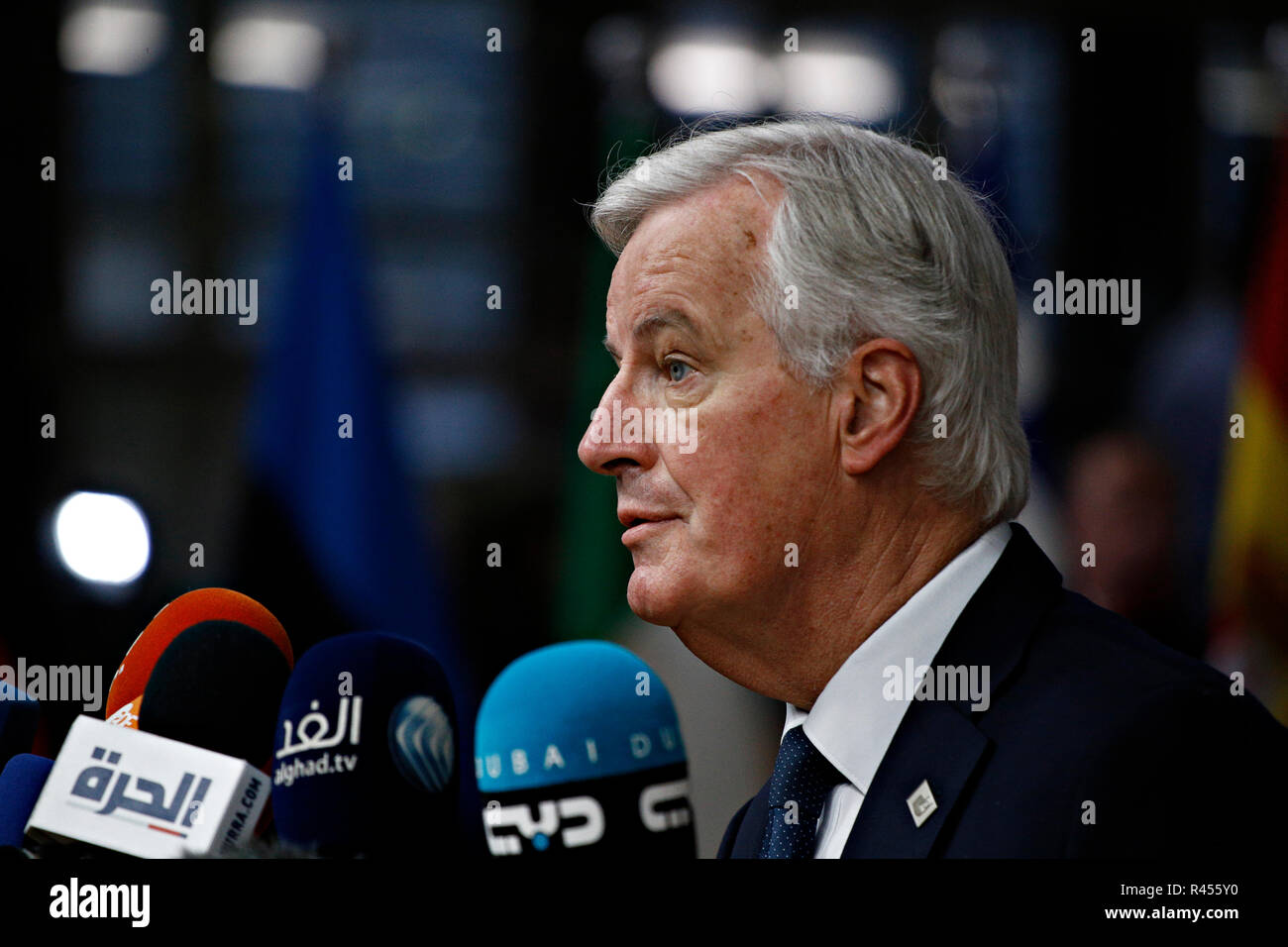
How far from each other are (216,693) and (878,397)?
3.13 feet

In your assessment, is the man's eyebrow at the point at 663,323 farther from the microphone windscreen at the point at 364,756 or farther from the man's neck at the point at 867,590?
the microphone windscreen at the point at 364,756

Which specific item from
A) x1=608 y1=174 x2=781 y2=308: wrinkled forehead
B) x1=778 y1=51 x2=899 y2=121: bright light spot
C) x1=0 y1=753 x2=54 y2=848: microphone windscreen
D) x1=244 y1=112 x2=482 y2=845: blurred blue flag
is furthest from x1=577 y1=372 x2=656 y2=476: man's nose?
x1=244 y1=112 x2=482 y2=845: blurred blue flag

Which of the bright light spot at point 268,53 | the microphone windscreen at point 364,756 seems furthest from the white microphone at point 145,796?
the bright light spot at point 268,53

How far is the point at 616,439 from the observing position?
186 centimetres

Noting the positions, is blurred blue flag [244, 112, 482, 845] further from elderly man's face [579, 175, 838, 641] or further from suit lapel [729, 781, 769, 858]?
elderly man's face [579, 175, 838, 641]

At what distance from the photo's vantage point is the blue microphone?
1.35 m

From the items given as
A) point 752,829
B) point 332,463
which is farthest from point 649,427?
point 332,463

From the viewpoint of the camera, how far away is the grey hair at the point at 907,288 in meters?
1.81

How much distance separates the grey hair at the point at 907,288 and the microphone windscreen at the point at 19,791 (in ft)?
3.57

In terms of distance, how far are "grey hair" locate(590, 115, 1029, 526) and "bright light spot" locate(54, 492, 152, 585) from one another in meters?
1.16

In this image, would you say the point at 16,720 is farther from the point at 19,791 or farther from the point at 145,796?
the point at 145,796
